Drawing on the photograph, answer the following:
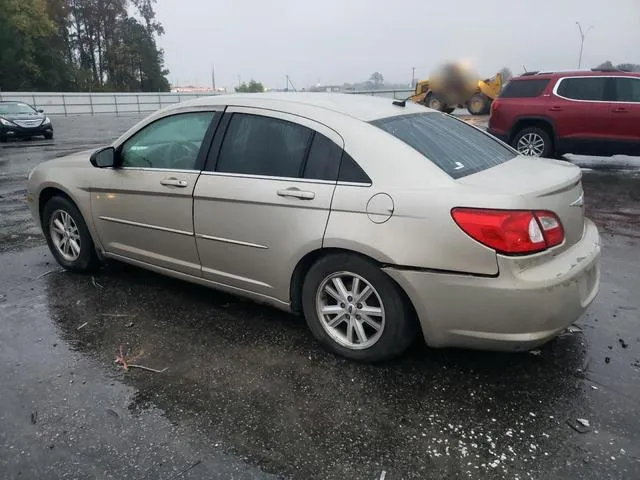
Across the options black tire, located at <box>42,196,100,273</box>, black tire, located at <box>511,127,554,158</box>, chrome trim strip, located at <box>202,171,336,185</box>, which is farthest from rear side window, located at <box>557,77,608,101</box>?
black tire, located at <box>42,196,100,273</box>

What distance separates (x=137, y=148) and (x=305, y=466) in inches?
114

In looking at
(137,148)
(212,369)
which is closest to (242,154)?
(137,148)

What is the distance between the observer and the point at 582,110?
382 inches

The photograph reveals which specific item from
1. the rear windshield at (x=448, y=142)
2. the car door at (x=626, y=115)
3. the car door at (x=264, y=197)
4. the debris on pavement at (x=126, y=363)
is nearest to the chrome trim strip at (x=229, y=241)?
the car door at (x=264, y=197)

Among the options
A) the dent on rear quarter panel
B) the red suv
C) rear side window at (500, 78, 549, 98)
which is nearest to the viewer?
the dent on rear quarter panel

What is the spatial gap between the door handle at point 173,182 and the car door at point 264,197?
0.14 meters

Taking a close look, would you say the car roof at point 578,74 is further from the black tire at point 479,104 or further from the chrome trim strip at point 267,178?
the black tire at point 479,104

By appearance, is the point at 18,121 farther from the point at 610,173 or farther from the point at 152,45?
the point at 152,45

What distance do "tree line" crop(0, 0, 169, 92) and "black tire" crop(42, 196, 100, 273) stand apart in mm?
55529

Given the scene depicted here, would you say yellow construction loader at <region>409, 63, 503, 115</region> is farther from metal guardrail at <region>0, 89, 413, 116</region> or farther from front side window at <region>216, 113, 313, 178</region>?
metal guardrail at <region>0, 89, 413, 116</region>

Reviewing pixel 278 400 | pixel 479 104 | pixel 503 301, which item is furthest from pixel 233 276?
pixel 479 104

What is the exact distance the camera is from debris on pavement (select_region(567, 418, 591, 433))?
260 centimetres

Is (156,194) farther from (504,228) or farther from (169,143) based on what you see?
(504,228)

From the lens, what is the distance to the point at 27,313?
402 cm
